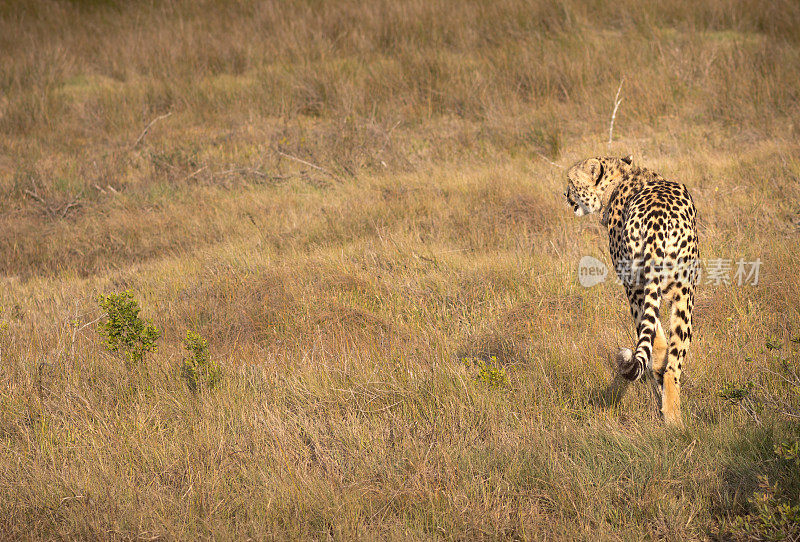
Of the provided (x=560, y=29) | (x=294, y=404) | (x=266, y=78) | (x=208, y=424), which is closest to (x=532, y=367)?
(x=294, y=404)

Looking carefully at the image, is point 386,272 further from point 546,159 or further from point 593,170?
point 546,159

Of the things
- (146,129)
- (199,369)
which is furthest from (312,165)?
(199,369)

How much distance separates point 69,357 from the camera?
4.43m

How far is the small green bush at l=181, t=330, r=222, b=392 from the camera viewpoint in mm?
4102

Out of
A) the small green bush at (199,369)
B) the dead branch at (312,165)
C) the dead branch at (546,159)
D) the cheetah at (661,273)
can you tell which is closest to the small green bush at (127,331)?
the small green bush at (199,369)

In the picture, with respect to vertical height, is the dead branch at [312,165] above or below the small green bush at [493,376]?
below

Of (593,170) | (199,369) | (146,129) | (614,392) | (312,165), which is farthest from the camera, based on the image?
(146,129)

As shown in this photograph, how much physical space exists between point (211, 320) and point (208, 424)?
163 cm

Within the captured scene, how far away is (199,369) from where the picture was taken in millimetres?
4129

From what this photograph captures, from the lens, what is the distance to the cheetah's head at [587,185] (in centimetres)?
480

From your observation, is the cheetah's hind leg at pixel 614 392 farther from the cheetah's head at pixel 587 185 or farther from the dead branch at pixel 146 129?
the dead branch at pixel 146 129

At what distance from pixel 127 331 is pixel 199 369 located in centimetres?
70

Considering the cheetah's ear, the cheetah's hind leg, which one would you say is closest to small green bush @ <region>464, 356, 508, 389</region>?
the cheetah's hind leg

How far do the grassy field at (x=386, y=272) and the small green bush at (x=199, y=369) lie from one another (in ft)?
0.25
